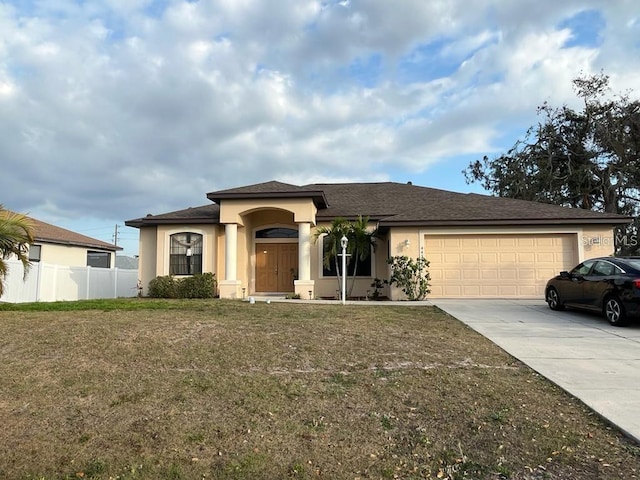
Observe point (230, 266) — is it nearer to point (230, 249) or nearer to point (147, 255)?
point (230, 249)

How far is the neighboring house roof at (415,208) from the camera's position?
14.7 m

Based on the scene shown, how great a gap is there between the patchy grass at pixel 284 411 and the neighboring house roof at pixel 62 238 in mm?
15705

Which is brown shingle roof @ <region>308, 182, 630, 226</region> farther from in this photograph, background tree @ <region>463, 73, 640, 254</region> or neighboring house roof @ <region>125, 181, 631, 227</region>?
background tree @ <region>463, 73, 640, 254</region>

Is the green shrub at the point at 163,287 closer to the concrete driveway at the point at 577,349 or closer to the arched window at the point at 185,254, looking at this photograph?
the arched window at the point at 185,254

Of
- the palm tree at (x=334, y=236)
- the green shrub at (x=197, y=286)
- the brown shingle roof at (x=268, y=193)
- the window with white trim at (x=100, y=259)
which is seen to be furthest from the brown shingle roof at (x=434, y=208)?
the window with white trim at (x=100, y=259)

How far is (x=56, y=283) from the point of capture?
16.3 m

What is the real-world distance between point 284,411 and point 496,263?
1214 centimetres

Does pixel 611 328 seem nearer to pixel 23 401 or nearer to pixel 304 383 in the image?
pixel 304 383

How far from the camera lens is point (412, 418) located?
425cm

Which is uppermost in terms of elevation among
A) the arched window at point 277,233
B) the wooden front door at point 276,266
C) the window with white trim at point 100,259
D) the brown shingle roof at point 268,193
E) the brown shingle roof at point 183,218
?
the brown shingle roof at point 268,193

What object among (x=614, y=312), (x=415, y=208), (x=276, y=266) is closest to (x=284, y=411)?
(x=614, y=312)

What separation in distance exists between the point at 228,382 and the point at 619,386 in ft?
14.3

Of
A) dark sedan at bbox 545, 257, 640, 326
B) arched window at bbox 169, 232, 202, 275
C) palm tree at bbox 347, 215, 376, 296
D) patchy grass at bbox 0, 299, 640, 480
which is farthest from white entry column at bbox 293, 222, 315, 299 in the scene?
patchy grass at bbox 0, 299, 640, 480

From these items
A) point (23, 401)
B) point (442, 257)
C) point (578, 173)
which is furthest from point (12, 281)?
point (578, 173)
